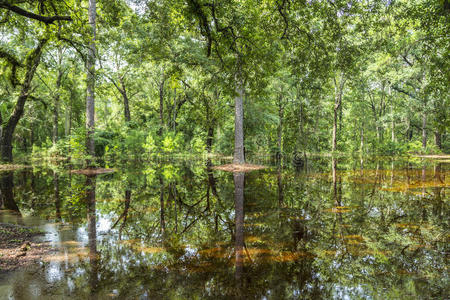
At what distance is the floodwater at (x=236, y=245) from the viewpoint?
2.74 m

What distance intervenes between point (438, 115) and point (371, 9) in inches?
124

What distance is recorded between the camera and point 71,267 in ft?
10.5

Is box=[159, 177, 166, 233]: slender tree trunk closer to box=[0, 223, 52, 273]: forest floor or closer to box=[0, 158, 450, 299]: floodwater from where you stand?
box=[0, 158, 450, 299]: floodwater

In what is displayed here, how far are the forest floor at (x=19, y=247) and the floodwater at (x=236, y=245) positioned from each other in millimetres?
190

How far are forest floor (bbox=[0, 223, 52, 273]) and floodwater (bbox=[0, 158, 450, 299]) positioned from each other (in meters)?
0.19

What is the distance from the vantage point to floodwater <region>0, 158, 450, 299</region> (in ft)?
8.98

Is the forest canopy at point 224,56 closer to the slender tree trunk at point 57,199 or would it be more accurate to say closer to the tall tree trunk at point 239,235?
the tall tree trunk at point 239,235

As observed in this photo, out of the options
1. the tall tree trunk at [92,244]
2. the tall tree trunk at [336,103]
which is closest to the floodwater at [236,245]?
the tall tree trunk at [92,244]

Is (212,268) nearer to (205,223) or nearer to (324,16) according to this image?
(205,223)

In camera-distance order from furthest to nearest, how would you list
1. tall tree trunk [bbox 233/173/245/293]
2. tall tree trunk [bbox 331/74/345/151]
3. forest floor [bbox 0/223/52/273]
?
tall tree trunk [bbox 331/74/345/151], forest floor [bbox 0/223/52/273], tall tree trunk [bbox 233/173/245/293]

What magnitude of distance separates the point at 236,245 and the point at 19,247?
10.6ft

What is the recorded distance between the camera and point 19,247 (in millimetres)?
3773

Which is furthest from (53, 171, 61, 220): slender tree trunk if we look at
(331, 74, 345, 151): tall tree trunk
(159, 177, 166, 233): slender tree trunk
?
(331, 74, 345, 151): tall tree trunk

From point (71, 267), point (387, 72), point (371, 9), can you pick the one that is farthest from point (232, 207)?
point (387, 72)
